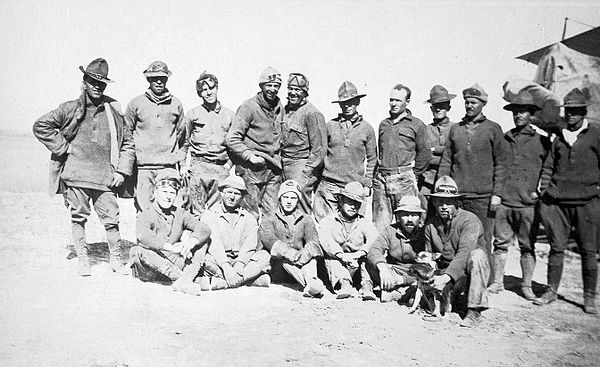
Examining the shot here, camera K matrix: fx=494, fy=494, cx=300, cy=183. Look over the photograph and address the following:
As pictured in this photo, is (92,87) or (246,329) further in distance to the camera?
(92,87)

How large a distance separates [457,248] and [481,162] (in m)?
1.35

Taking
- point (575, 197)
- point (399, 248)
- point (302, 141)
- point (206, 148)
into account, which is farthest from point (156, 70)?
point (575, 197)

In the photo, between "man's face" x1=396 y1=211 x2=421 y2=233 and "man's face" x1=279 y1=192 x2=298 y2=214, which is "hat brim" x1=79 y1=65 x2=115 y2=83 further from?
"man's face" x1=396 y1=211 x2=421 y2=233

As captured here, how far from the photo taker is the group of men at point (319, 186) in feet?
18.4

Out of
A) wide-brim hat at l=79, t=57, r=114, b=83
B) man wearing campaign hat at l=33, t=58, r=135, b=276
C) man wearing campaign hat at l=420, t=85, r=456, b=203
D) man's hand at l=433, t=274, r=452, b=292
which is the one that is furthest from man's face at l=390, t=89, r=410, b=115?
wide-brim hat at l=79, t=57, r=114, b=83

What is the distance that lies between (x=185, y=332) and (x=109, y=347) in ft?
2.13

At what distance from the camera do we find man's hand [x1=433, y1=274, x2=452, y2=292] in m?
4.96

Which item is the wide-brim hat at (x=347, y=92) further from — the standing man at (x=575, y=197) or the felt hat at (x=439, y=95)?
the standing man at (x=575, y=197)

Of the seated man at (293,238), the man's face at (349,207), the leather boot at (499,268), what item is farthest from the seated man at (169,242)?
the leather boot at (499,268)

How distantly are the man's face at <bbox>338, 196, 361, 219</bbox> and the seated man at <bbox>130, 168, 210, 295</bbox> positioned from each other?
5.39 feet

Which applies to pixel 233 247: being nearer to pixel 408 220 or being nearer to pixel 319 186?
pixel 319 186

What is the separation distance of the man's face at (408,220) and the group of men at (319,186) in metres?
0.02

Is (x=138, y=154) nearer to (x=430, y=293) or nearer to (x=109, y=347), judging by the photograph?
(x=109, y=347)

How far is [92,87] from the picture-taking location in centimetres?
615
